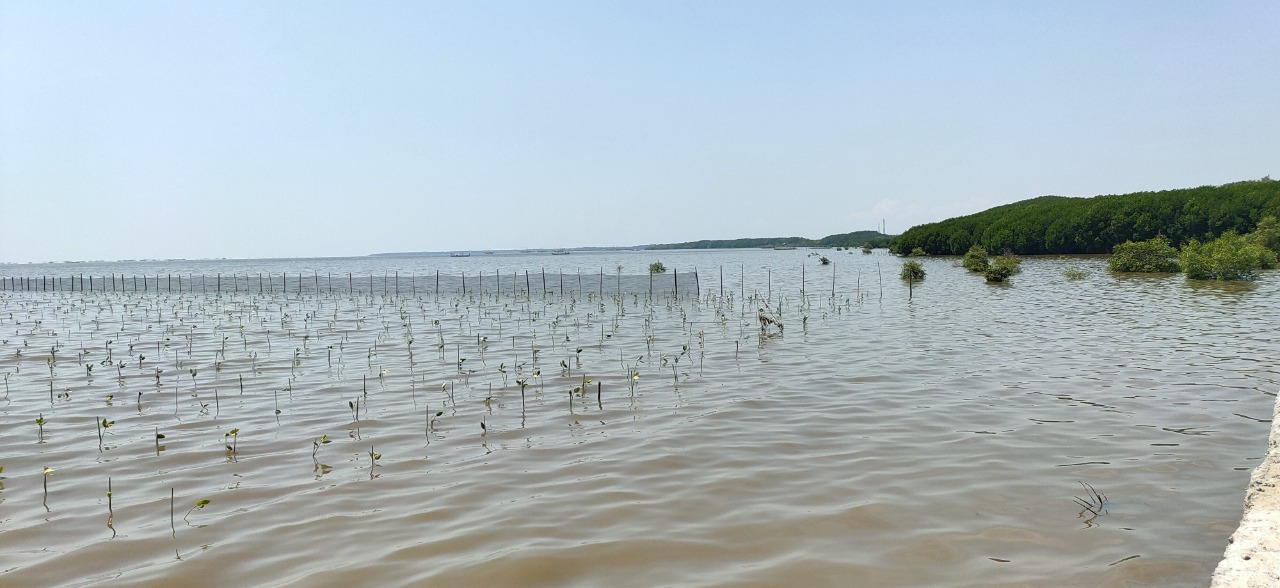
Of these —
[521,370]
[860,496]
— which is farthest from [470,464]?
[521,370]

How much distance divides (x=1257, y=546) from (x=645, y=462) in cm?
437

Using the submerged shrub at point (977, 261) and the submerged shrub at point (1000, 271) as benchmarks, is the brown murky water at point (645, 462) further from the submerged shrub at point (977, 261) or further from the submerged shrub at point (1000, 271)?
the submerged shrub at point (977, 261)

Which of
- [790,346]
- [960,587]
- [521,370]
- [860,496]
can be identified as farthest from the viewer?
[790,346]

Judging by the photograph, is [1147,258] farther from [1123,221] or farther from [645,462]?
[645,462]

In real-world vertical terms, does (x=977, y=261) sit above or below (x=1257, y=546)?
above

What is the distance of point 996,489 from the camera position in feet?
19.6

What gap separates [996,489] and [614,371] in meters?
7.12

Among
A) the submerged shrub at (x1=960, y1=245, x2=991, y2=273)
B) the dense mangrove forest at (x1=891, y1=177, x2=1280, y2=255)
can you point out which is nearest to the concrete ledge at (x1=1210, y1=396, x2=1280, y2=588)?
the submerged shrub at (x1=960, y1=245, x2=991, y2=273)

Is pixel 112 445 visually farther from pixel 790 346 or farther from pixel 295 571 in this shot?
pixel 790 346

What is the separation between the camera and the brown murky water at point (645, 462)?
15.6 ft

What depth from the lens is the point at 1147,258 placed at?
41.6 metres

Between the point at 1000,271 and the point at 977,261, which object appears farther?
the point at 977,261

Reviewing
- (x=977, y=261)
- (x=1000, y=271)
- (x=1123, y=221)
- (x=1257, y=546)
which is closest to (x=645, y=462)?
(x=1257, y=546)

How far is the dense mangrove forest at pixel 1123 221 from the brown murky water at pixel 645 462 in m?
56.3
